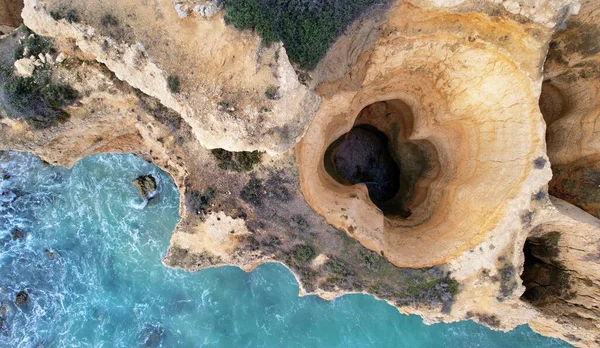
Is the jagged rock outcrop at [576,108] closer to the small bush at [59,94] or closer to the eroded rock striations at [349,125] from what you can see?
the eroded rock striations at [349,125]

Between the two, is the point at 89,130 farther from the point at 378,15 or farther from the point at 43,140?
the point at 378,15

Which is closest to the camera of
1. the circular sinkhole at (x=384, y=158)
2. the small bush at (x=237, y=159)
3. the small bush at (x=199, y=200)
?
the small bush at (x=237, y=159)

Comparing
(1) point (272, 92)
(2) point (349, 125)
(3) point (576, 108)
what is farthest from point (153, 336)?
(3) point (576, 108)

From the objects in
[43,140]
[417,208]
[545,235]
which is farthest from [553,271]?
[43,140]

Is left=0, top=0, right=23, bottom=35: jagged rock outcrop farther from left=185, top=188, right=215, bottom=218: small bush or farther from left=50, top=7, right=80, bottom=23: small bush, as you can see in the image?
left=185, top=188, right=215, bottom=218: small bush

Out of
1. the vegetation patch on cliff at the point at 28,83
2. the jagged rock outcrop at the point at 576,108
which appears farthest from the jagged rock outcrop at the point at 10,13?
the jagged rock outcrop at the point at 576,108

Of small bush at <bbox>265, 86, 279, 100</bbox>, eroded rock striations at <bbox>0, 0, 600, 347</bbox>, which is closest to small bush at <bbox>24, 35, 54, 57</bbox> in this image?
eroded rock striations at <bbox>0, 0, 600, 347</bbox>

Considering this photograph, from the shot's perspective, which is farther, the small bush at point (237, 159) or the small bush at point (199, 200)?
the small bush at point (199, 200)
